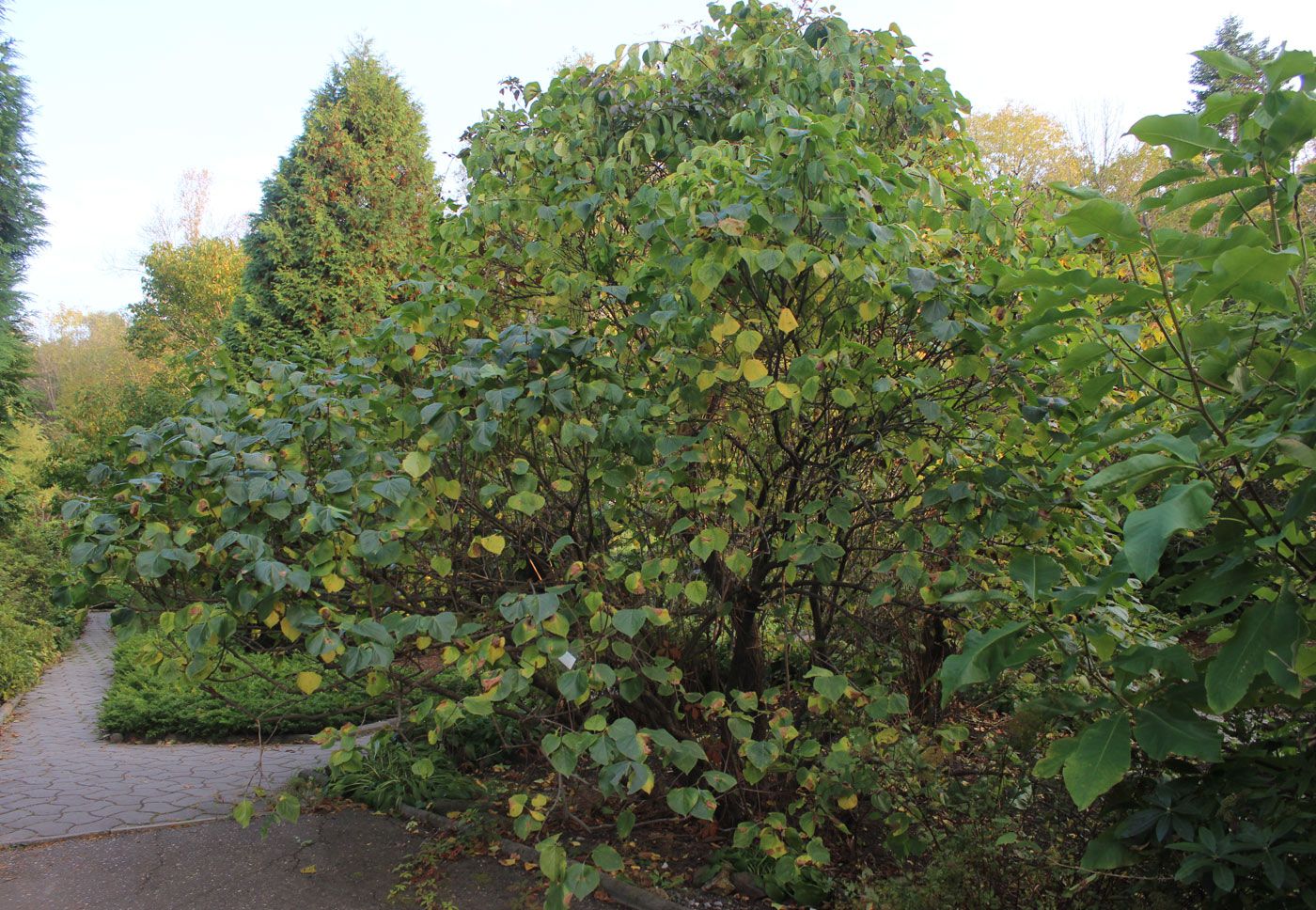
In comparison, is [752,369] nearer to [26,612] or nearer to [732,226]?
[732,226]

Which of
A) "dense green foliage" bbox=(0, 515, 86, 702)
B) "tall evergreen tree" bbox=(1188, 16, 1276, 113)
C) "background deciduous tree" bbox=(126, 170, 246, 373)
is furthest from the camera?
"tall evergreen tree" bbox=(1188, 16, 1276, 113)

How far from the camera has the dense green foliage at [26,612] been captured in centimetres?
861

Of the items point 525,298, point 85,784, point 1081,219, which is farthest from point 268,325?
point 1081,219

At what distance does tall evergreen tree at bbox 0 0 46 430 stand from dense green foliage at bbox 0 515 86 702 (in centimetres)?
222

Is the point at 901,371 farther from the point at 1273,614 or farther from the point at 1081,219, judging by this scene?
the point at 1273,614

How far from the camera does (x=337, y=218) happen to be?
380 inches

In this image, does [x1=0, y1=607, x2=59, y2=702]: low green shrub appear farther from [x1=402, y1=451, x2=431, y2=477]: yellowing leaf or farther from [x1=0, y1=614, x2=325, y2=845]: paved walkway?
[x1=402, y1=451, x2=431, y2=477]: yellowing leaf

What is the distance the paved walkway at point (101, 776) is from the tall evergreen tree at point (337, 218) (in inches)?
175

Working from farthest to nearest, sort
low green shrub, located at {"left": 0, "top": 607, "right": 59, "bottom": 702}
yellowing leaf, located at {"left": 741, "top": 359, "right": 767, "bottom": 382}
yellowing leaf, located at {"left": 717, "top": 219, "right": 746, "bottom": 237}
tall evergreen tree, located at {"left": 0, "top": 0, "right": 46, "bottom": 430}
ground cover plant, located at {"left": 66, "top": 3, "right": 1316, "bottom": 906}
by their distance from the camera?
tall evergreen tree, located at {"left": 0, "top": 0, "right": 46, "bottom": 430}
low green shrub, located at {"left": 0, "top": 607, "right": 59, "bottom": 702}
yellowing leaf, located at {"left": 741, "top": 359, "right": 767, "bottom": 382}
yellowing leaf, located at {"left": 717, "top": 219, "right": 746, "bottom": 237}
ground cover plant, located at {"left": 66, "top": 3, "right": 1316, "bottom": 906}

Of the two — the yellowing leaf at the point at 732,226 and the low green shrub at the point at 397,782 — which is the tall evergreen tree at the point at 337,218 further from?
the yellowing leaf at the point at 732,226

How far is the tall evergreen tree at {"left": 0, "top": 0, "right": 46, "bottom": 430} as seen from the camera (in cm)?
1113

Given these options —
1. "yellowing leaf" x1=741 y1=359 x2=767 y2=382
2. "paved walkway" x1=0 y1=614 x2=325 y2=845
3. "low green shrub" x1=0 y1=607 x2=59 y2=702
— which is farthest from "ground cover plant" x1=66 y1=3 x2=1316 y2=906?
"low green shrub" x1=0 y1=607 x2=59 y2=702

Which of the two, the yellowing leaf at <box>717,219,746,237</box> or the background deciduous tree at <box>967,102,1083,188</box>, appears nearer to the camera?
the yellowing leaf at <box>717,219,746,237</box>

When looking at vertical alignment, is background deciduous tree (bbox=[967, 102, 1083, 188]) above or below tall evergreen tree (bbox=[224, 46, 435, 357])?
above
